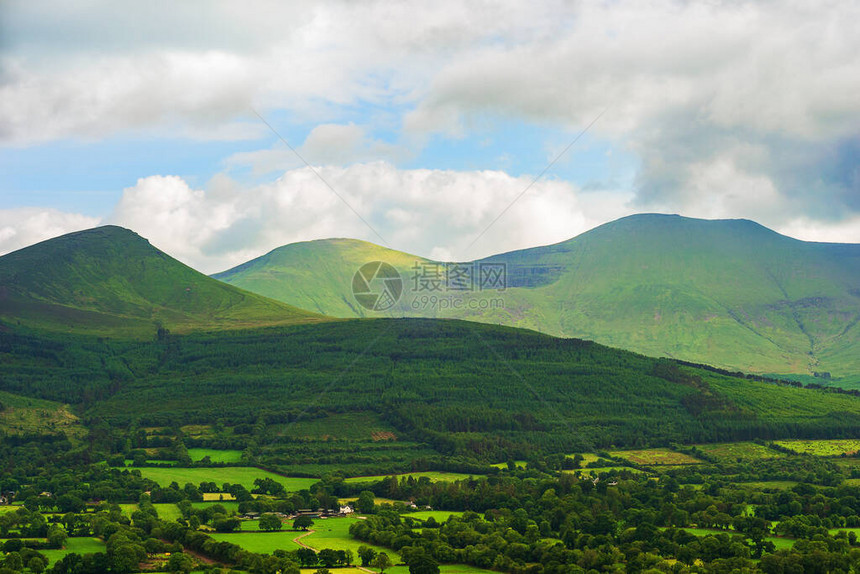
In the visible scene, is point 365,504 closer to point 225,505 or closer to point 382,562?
point 225,505

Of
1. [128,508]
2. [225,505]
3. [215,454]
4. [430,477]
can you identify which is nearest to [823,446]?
[430,477]

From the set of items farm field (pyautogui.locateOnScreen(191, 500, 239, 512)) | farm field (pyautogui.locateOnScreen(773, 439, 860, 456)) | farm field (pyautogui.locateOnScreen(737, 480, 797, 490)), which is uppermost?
farm field (pyautogui.locateOnScreen(773, 439, 860, 456))

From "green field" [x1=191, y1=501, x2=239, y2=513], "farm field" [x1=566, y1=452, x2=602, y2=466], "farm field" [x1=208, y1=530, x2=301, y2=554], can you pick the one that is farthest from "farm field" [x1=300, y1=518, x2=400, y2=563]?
"farm field" [x1=566, y1=452, x2=602, y2=466]

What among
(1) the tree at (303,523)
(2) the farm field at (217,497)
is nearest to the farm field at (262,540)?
(1) the tree at (303,523)

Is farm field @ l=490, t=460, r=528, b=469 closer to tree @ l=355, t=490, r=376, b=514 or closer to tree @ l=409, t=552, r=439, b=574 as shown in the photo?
tree @ l=355, t=490, r=376, b=514

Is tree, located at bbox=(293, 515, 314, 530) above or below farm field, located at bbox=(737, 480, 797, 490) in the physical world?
below

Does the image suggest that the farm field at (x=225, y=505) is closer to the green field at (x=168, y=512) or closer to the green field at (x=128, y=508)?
the green field at (x=168, y=512)

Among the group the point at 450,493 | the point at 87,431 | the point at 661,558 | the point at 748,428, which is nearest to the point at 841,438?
the point at 748,428
